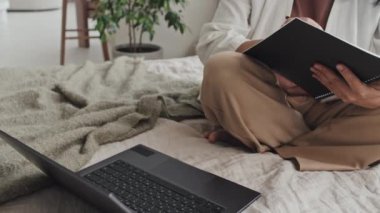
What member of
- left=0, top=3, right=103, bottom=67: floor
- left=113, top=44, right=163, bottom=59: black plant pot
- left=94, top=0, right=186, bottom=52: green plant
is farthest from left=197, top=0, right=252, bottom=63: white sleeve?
left=0, top=3, right=103, bottom=67: floor

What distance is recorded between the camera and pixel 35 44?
3268 millimetres

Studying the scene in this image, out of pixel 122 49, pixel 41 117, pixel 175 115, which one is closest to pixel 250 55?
pixel 175 115

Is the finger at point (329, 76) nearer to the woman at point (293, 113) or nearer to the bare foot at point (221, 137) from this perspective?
the woman at point (293, 113)

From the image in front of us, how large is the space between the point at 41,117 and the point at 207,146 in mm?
415

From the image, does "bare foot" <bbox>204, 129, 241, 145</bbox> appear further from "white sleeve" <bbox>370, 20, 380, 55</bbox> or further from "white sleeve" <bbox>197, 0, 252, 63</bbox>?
"white sleeve" <bbox>370, 20, 380, 55</bbox>

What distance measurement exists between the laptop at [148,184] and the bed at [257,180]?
3cm

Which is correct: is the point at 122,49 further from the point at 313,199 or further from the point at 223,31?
the point at 313,199

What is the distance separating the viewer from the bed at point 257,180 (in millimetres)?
662

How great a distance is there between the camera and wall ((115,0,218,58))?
2066mm

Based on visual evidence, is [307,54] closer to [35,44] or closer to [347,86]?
[347,86]

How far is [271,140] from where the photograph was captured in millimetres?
875

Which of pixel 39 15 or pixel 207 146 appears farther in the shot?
pixel 39 15

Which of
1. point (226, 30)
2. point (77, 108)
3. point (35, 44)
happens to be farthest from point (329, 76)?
point (35, 44)

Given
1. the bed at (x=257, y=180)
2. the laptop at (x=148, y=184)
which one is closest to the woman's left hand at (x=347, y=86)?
the bed at (x=257, y=180)
